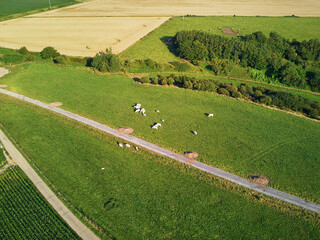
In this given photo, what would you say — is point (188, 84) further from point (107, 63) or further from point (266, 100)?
point (107, 63)

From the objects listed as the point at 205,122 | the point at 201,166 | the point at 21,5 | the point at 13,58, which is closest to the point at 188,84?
the point at 205,122

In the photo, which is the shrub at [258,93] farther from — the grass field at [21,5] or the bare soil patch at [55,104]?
the grass field at [21,5]

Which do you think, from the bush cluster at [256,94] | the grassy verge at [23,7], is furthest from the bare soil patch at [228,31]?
the grassy verge at [23,7]

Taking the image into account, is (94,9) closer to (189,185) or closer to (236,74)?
(236,74)

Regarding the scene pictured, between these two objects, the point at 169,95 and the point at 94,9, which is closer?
the point at 169,95

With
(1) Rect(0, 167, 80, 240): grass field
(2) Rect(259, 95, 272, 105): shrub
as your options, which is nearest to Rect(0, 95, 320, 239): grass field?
(1) Rect(0, 167, 80, 240): grass field

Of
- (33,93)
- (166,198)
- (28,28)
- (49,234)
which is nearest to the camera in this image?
(49,234)

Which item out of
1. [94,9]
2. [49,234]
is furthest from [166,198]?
[94,9]
